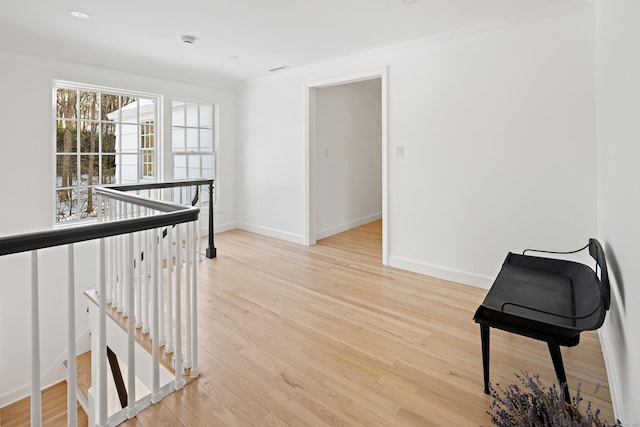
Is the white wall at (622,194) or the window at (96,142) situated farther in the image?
the window at (96,142)

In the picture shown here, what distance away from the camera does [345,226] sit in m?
5.86

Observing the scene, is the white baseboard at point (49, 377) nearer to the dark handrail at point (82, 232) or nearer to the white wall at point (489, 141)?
the dark handrail at point (82, 232)

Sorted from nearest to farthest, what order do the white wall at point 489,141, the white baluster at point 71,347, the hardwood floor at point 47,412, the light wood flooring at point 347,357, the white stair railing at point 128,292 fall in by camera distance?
the white stair railing at point 128,292, the white baluster at point 71,347, the light wood flooring at point 347,357, the white wall at point 489,141, the hardwood floor at point 47,412

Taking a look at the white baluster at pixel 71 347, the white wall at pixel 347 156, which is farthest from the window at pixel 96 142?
the white baluster at pixel 71 347

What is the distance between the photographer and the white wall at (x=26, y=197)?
3529mm

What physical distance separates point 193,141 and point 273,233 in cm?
197

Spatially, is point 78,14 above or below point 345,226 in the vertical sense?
above

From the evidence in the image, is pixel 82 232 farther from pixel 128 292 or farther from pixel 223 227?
pixel 223 227

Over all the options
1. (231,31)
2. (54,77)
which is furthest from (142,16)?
(54,77)

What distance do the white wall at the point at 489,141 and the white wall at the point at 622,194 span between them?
59 centimetres

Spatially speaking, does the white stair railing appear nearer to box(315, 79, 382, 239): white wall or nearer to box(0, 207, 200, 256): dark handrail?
box(0, 207, 200, 256): dark handrail

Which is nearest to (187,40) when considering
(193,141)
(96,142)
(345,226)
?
(96,142)

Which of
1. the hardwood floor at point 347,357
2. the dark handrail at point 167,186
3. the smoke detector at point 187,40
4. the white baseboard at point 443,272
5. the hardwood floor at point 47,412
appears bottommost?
the hardwood floor at point 47,412

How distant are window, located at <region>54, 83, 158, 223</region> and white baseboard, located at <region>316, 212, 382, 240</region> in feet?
8.66
